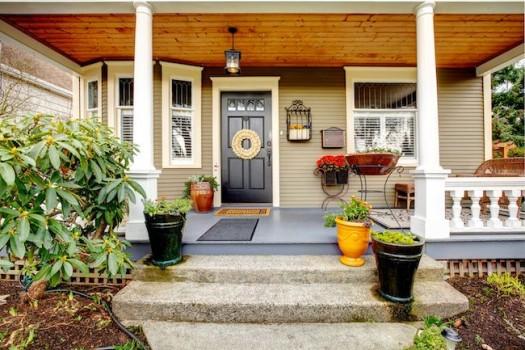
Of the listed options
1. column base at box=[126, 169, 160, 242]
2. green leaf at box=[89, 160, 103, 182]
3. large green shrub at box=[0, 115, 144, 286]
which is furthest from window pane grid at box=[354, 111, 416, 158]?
green leaf at box=[89, 160, 103, 182]

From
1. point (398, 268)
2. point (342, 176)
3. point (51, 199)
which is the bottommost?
point (398, 268)

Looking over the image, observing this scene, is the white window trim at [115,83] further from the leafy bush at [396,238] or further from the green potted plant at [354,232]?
the leafy bush at [396,238]

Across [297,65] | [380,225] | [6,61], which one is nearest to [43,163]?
[380,225]

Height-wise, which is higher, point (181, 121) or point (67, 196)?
point (181, 121)

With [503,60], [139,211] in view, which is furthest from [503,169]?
[139,211]

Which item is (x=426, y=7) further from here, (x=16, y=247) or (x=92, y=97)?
(x=92, y=97)

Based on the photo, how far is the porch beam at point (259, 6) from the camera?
8.61 ft

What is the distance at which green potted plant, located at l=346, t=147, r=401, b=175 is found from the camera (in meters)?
2.73

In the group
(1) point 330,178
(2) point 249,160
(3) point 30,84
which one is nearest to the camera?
(1) point 330,178

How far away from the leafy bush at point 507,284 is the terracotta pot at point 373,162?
1.35 meters

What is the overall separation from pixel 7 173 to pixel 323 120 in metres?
4.10

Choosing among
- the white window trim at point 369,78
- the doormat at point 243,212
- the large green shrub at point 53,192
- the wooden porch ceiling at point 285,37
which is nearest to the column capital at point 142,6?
the wooden porch ceiling at point 285,37

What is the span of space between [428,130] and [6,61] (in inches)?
328

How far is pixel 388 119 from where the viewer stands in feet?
14.8
